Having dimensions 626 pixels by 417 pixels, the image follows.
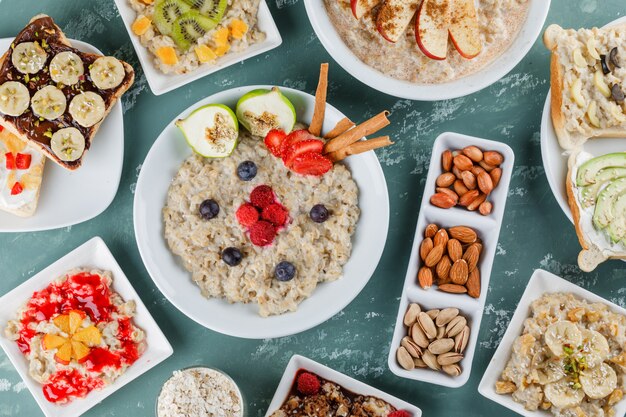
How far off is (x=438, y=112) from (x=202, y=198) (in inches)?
47.9

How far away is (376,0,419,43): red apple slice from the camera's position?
2.71 m

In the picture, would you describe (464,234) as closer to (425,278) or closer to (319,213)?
(425,278)

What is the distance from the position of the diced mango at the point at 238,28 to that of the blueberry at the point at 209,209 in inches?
29.9

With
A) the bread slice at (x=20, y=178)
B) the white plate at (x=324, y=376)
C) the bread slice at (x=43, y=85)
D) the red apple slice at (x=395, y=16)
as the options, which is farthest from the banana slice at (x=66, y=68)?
the white plate at (x=324, y=376)

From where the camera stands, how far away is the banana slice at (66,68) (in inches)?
114

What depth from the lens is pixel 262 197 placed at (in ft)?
9.51

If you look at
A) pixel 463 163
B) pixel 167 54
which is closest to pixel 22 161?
pixel 167 54

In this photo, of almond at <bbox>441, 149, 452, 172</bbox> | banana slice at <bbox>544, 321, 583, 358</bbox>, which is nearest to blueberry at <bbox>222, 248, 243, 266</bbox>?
almond at <bbox>441, 149, 452, 172</bbox>

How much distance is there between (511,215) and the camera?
3.20m

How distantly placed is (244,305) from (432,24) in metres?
1.49

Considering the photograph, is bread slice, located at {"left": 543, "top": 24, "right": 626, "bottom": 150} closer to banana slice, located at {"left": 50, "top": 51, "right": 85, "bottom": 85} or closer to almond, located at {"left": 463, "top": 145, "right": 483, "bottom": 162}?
almond, located at {"left": 463, "top": 145, "right": 483, "bottom": 162}

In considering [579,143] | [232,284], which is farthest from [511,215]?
[232,284]

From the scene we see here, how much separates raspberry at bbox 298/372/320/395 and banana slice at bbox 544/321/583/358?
42.0 inches

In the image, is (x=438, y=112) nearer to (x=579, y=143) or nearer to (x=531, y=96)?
(x=531, y=96)
